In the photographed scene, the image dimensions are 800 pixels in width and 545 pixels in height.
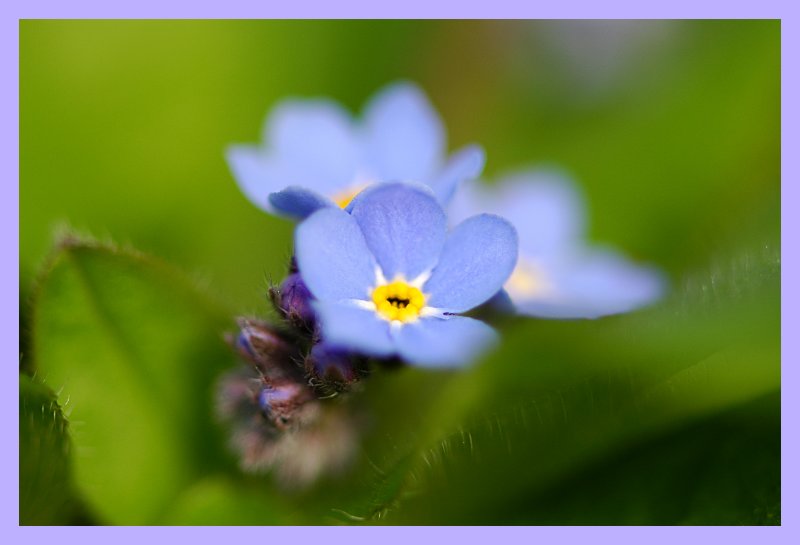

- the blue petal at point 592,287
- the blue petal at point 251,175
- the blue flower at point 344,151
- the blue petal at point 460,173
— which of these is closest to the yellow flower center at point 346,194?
the blue flower at point 344,151

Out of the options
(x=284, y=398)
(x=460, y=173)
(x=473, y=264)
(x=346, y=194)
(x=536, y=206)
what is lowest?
(x=284, y=398)

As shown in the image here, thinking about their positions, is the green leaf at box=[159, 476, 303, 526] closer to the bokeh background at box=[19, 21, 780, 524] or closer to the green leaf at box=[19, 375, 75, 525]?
the bokeh background at box=[19, 21, 780, 524]

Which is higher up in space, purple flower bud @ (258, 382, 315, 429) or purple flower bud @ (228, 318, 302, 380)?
purple flower bud @ (228, 318, 302, 380)

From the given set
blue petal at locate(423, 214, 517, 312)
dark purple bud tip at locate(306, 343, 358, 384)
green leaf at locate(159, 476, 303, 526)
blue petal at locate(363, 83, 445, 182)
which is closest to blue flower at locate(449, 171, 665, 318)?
blue petal at locate(363, 83, 445, 182)

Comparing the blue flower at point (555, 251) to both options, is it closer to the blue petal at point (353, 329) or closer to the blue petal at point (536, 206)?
the blue petal at point (536, 206)

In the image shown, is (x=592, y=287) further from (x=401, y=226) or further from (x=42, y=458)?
(x=42, y=458)

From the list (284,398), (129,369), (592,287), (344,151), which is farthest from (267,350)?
(592,287)

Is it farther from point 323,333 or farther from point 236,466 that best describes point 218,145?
point 323,333
